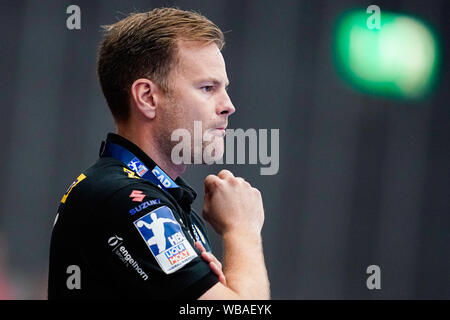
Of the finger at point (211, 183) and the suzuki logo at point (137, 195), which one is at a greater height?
the suzuki logo at point (137, 195)

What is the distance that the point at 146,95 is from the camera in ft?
8.64

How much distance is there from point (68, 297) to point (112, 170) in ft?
1.67

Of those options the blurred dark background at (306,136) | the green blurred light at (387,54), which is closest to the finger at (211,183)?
the blurred dark background at (306,136)

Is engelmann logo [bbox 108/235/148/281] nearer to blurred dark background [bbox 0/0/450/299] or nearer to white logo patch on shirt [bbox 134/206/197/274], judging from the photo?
white logo patch on shirt [bbox 134/206/197/274]

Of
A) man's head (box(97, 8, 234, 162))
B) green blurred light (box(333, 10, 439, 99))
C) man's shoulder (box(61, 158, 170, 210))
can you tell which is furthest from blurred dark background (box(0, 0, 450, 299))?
man's shoulder (box(61, 158, 170, 210))

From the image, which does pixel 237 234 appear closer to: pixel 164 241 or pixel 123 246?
pixel 164 241

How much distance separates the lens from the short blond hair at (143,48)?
2633 millimetres

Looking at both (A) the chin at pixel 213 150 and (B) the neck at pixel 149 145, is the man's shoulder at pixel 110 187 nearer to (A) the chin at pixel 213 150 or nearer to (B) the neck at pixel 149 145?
(B) the neck at pixel 149 145

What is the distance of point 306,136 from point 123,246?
5651mm

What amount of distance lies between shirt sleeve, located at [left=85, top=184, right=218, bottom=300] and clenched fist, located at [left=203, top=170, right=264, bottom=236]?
0.39 meters

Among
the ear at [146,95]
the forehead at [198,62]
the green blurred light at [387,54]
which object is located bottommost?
the ear at [146,95]

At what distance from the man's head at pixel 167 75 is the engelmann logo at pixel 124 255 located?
651 mm
